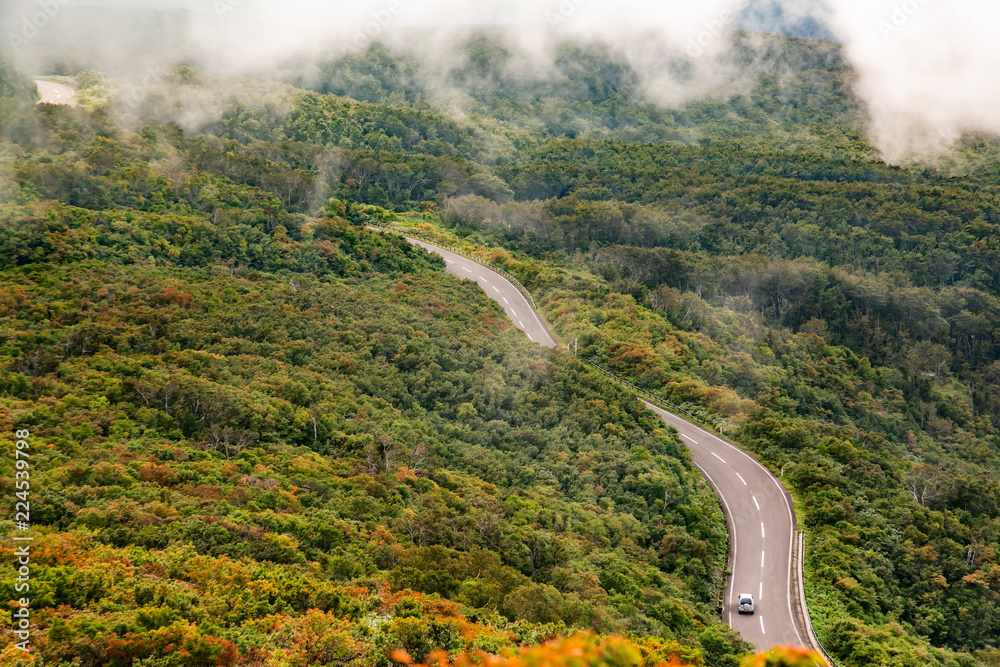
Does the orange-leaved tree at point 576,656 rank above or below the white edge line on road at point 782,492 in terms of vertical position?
above

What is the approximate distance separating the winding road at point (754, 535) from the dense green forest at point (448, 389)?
1318 mm

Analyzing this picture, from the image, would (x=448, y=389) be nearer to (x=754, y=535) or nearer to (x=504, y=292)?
(x=754, y=535)

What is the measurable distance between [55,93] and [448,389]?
68.0 metres

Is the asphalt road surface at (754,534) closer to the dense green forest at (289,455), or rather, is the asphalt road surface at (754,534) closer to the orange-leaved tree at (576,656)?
the dense green forest at (289,455)

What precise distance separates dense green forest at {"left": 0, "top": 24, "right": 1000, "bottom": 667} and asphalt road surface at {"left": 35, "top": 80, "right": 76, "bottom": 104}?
310 centimetres

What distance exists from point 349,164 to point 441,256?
25.8 meters

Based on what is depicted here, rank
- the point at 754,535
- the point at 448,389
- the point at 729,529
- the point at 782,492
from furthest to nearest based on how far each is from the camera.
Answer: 1. the point at 448,389
2. the point at 782,492
3. the point at 729,529
4. the point at 754,535

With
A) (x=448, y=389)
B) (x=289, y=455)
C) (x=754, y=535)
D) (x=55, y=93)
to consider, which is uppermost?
(x=55, y=93)

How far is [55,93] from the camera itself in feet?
259

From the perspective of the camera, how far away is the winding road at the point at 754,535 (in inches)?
1190

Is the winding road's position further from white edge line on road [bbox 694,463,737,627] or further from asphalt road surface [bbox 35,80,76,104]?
asphalt road surface [bbox 35,80,76,104]

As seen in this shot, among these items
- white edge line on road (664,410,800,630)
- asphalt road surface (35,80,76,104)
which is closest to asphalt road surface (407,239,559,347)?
white edge line on road (664,410,800,630)

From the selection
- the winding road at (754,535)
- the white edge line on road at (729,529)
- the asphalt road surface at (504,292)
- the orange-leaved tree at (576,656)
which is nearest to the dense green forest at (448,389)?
the white edge line on road at (729,529)

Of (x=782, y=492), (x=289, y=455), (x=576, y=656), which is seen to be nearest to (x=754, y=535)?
(x=782, y=492)
